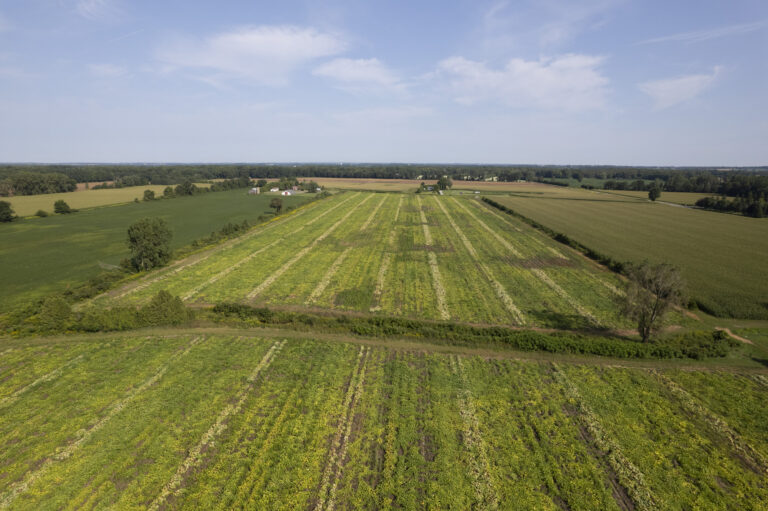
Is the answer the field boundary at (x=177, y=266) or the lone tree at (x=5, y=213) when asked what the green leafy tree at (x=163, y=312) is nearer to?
the field boundary at (x=177, y=266)

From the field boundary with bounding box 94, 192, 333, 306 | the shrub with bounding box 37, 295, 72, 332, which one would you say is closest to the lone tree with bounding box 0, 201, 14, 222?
the field boundary with bounding box 94, 192, 333, 306

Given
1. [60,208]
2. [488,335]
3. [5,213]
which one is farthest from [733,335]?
[60,208]

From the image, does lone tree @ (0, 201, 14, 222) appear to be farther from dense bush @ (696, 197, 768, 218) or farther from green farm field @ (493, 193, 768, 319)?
dense bush @ (696, 197, 768, 218)

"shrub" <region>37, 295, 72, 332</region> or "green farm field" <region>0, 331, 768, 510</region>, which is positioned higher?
"shrub" <region>37, 295, 72, 332</region>

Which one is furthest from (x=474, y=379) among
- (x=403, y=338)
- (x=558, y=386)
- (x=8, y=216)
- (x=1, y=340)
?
(x=8, y=216)

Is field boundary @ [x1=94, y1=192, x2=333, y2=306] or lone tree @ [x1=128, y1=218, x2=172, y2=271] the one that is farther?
lone tree @ [x1=128, y1=218, x2=172, y2=271]

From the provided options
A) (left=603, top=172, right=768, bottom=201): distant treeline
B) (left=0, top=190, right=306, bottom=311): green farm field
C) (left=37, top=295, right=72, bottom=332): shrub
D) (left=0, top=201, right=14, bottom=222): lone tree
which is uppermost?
(left=603, top=172, right=768, bottom=201): distant treeline

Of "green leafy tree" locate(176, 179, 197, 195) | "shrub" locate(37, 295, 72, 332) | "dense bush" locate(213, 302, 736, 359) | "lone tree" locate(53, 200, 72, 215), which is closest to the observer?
"dense bush" locate(213, 302, 736, 359)

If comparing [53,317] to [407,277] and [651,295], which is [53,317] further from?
[651,295]
